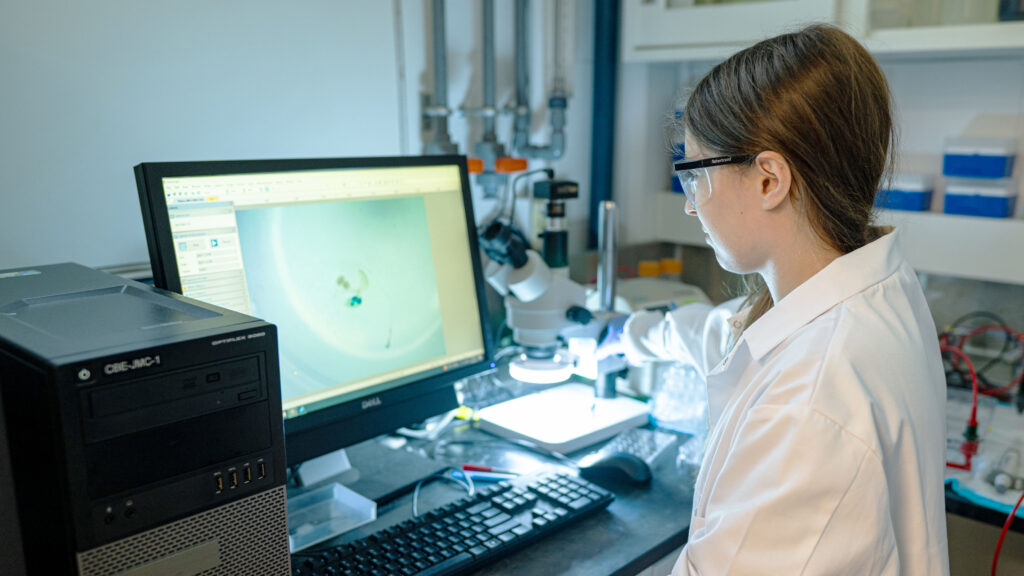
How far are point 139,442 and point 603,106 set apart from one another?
161cm

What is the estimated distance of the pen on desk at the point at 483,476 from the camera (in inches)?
45.9

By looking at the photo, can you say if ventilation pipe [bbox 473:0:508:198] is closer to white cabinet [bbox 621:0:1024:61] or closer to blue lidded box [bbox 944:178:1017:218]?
white cabinet [bbox 621:0:1024:61]

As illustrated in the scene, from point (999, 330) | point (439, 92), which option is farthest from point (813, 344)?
point (999, 330)

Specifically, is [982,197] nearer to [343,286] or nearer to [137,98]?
[343,286]

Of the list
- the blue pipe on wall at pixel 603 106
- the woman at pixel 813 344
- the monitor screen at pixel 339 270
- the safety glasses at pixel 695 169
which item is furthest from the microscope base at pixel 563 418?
the blue pipe on wall at pixel 603 106

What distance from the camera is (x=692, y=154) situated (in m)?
0.87

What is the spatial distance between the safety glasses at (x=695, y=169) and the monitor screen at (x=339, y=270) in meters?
0.44

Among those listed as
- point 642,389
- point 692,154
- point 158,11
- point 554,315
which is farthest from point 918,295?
point 158,11

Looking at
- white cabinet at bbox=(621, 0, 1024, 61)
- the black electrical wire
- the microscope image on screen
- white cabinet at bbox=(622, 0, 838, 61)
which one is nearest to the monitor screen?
the microscope image on screen

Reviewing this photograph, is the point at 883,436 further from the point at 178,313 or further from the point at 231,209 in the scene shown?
the point at 231,209

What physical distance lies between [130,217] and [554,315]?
719 mm

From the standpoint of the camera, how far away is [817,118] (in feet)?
2.47

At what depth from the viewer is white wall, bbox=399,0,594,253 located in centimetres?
153

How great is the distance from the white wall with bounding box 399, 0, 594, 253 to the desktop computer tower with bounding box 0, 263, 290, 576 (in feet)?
3.18
